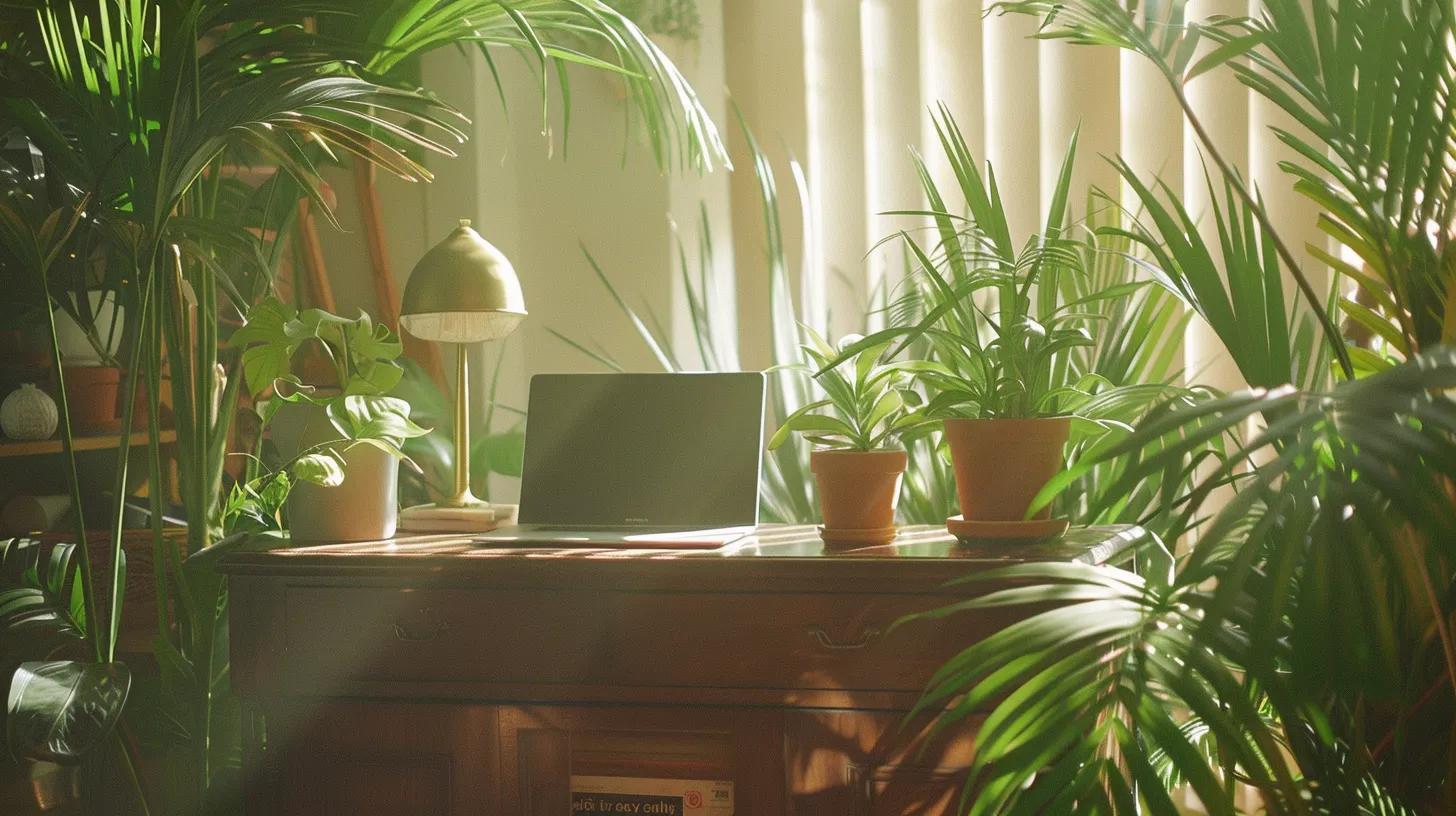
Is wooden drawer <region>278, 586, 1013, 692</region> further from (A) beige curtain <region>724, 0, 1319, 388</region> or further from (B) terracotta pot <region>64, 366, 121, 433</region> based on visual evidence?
(B) terracotta pot <region>64, 366, 121, 433</region>

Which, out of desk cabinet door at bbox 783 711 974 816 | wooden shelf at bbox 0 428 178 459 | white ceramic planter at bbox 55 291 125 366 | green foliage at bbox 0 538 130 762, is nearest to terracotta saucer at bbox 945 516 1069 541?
desk cabinet door at bbox 783 711 974 816

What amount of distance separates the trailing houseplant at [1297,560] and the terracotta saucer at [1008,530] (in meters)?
0.11

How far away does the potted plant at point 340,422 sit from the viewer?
1.62 meters

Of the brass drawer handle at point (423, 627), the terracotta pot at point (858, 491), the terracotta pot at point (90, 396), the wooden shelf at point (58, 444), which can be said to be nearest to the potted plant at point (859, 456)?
the terracotta pot at point (858, 491)

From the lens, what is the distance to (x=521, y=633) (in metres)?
1.48

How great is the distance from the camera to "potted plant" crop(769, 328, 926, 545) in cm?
149

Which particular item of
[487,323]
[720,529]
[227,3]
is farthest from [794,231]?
[227,3]

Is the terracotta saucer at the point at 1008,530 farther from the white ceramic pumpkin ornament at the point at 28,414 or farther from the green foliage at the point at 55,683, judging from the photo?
the white ceramic pumpkin ornament at the point at 28,414

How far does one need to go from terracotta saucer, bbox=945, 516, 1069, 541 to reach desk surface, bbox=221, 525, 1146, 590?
0.01 m

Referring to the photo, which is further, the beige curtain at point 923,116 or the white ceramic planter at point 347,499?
the beige curtain at point 923,116

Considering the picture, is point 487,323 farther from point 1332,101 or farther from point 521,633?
point 1332,101

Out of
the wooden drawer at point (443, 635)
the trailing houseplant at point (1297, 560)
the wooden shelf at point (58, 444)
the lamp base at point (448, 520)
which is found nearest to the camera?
the trailing houseplant at point (1297, 560)

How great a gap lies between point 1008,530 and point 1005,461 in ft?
0.28

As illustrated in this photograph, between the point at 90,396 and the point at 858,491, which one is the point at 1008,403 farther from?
the point at 90,396
